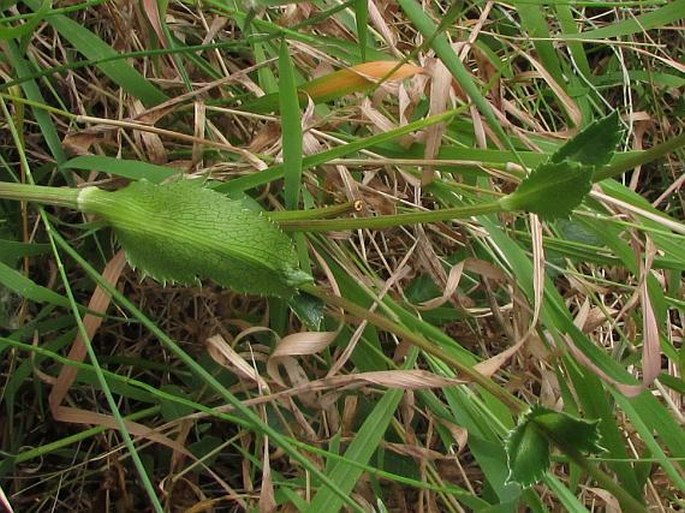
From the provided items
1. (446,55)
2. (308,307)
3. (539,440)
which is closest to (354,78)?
(446,55)

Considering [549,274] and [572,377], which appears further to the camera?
[549,274]

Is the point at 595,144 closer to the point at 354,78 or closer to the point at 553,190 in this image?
the point at 553,190

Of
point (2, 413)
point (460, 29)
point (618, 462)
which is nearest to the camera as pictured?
point (618, 462)

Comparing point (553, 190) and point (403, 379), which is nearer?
point (553, 190)

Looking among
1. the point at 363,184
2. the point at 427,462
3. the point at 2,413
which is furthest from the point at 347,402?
the point at 2,413

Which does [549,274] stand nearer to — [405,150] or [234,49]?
[405,150]

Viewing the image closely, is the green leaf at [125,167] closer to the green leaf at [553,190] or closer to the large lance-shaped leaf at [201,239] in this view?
the large lance-shaped leaf at [201,239]
